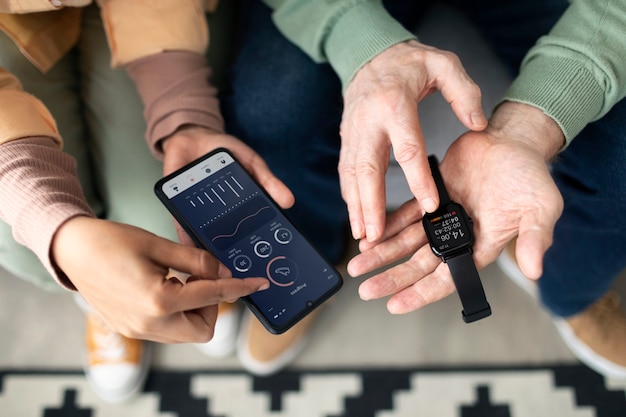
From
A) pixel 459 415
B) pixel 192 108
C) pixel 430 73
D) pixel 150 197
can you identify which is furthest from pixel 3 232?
pixel 459 415

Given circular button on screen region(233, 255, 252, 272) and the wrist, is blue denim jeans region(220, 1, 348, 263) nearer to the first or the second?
circular button on screen region(233, 255, 252, 272)

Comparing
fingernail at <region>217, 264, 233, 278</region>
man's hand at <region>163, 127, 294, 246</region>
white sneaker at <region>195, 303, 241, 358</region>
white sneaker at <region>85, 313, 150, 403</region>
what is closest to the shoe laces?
white sneaker at <region>85, 313, 150, 403</region>

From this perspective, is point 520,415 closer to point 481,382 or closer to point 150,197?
point 481,382

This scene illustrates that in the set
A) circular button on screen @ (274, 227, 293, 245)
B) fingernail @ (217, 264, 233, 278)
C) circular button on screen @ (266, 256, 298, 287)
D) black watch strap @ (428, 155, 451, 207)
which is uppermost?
black watch strap @ (428, 155, 451, 207)

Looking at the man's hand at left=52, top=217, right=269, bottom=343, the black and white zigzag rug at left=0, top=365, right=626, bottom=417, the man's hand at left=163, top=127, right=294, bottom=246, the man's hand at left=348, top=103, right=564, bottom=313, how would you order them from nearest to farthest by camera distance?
the man's hand at left=52, top=217, right=269, bottom=343, the man's hand at left=348, top=103, right=564, bottom=313, the man's hand at left=163, top=127, right=294, bottom=246, the black and white zigzag rug at left=0, top=365, right=626, bottom=417

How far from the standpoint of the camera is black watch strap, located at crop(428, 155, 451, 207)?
2.35 ft

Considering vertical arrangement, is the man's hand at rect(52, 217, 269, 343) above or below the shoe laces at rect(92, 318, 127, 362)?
above

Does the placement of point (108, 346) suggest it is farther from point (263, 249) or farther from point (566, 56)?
point (566, 56)

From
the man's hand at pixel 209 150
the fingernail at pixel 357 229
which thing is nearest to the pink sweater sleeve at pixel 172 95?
the man's hand at pixel 209 150

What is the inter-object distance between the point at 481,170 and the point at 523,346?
1.67ft

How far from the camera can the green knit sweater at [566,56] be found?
72 cm

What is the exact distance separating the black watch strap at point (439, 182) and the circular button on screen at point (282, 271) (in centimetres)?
21

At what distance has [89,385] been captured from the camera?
1.06 metres

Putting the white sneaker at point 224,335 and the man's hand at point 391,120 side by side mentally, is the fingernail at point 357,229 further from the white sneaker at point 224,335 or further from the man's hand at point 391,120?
the white sneaker at point 224,335
